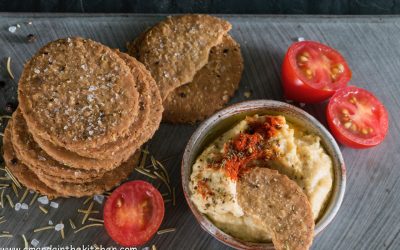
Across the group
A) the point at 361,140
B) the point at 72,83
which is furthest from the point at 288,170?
the point at 72,83

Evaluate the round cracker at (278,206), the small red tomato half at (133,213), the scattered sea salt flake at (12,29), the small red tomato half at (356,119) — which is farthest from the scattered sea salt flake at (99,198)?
the small red tomato half at (356,119)

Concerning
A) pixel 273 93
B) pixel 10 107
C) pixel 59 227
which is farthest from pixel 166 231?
pixel 10 107

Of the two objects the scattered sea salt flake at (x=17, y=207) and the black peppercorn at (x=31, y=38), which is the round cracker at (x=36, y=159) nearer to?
the scattered sea salt flake at (x=17, y=207)

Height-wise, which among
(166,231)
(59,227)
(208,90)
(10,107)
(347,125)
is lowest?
(166,231)

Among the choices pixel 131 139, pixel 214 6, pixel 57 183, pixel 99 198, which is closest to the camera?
pixel 131 139

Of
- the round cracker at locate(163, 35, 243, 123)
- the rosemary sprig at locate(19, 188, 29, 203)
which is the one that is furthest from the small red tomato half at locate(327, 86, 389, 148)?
the rosemary sprig at locate(19, 188, 29, 203)

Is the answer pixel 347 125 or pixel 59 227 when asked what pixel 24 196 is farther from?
pixel 347 125

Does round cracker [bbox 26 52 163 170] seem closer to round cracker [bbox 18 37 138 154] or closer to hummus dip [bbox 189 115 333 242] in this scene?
round cracker [bbox 18 37 138 154]
